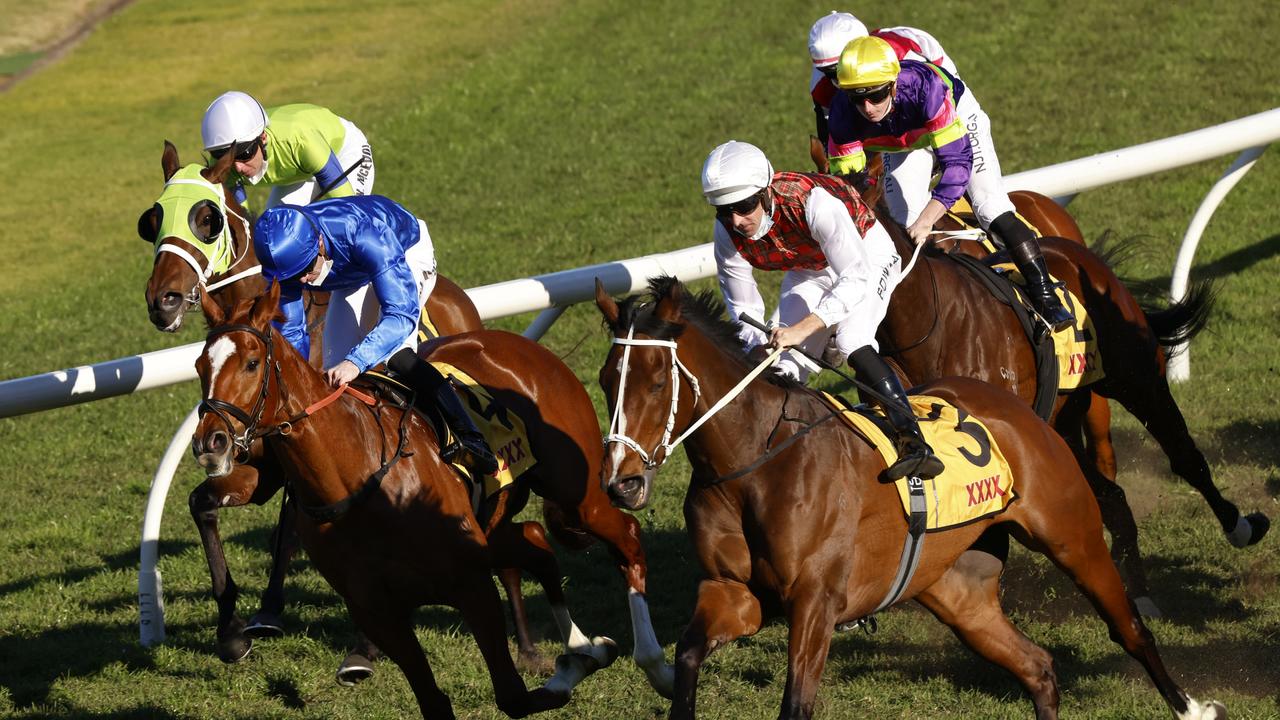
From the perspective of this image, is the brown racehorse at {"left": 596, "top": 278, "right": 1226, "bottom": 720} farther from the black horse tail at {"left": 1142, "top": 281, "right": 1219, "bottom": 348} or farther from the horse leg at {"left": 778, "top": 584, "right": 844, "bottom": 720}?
the black horse tail at {"left": 1142, "top": 281, "right": 1219, "bottom": 348}

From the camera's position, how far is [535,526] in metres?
6.14

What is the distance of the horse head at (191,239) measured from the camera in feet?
17.5

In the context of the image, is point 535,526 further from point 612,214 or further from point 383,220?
point 612,214

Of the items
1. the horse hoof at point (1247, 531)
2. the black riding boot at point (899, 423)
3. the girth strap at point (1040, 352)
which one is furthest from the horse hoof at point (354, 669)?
the horse hoof at point (1247, 531)

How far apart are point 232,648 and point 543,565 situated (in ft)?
4.47

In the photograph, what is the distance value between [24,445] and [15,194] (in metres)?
7.87

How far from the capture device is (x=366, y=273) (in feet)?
18.9

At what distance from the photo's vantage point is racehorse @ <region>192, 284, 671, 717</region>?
4648 mm

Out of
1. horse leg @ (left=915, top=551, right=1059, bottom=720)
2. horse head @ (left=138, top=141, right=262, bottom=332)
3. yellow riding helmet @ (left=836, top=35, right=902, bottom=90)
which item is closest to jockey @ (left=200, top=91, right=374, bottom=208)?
horse head @ (left=138, top=141, right=262, bottom=332)

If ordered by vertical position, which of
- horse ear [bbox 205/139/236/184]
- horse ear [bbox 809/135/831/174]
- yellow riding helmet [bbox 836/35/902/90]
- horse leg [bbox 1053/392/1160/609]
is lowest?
horse leg [bbox 1053/392/1160/609]

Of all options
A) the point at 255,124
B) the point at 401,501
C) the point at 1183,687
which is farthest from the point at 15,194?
the point at 1183,687

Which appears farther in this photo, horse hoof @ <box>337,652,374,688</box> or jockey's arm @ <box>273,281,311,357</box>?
horse hoof @ <box>337,652,374,688</box>

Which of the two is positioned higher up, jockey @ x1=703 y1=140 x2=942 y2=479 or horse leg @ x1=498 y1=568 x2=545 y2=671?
jockey @ x1=703 y1=140 x2=942 y2=479

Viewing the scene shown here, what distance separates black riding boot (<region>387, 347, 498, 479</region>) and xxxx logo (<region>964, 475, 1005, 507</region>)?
66.8 inches
